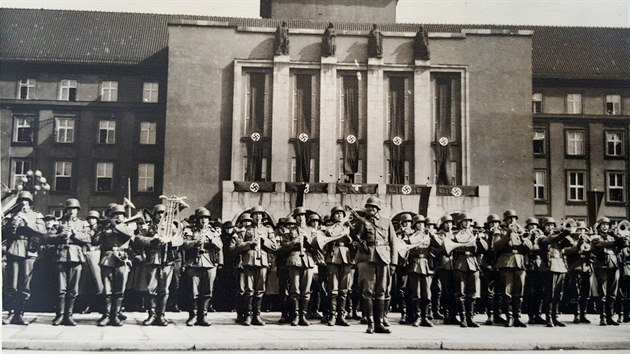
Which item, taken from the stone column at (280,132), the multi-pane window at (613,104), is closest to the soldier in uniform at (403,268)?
the stone column at (280,132)

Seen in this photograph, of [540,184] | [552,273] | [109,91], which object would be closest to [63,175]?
[109,91]

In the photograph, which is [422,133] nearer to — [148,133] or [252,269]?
[148,133]

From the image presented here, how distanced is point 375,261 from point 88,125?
1384 inches

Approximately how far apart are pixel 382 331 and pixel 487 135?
87.3 ft

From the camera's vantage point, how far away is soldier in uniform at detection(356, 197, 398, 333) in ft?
41.2

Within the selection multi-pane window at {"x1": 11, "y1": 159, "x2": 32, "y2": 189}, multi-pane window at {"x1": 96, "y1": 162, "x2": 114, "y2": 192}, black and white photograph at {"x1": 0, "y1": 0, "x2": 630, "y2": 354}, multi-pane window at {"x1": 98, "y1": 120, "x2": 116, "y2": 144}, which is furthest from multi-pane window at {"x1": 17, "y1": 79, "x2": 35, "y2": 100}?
multi-pane window at {"x1": 96, "y1": 162, "x2": 114, "y2": 192}

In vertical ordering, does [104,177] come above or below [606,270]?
above

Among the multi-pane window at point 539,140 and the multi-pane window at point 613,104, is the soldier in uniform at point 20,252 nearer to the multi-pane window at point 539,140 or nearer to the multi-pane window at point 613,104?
the multi-pane window at point 539,140

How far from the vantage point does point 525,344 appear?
11180mm

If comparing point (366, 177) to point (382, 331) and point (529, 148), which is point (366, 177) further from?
point (382, 331)

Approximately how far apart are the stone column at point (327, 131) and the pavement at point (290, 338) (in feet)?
73.8

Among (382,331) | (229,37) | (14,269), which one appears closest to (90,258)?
(14,269)

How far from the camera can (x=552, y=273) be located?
1520 centimetres

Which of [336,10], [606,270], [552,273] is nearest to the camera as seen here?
[552,273]
